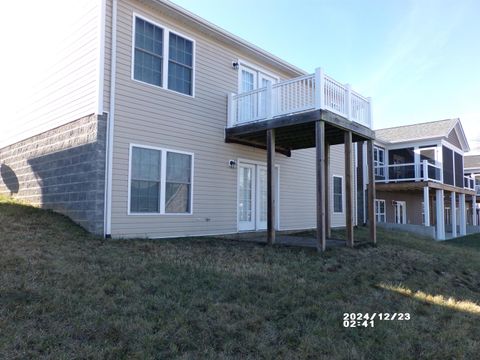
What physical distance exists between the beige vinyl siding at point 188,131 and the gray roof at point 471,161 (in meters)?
27.0

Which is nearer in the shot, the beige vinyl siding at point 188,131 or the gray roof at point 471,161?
the beige vinyl siding at point 188,131

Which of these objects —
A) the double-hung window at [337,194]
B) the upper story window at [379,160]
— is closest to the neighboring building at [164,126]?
the double-hung window at [337,194]

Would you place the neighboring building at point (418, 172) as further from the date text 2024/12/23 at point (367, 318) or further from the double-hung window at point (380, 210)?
the date text 2024/12/23 at point (367, 318)

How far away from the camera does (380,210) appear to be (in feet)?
68.7

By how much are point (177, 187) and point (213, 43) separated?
4.06m

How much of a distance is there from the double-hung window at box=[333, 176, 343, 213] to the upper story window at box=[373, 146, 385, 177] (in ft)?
19.1

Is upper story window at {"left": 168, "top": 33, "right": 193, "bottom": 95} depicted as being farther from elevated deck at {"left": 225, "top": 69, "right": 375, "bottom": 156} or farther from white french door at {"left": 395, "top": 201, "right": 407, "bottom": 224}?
white french door at {"left": 395, "top": 201, "right": 407, "bottom": 224}

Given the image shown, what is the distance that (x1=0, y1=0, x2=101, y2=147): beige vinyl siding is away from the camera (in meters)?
8.12

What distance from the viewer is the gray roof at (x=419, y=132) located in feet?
67.7

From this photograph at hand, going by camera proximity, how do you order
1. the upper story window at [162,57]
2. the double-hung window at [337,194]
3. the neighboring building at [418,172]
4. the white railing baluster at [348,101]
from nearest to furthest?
the upper story window at [162,57] → the white railing baluster at [348,101] → the double-hung window at [337,194] → the neighboring building at [418,172]

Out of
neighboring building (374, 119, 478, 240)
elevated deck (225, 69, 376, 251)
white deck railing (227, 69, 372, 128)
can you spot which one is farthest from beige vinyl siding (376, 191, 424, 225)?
white deck railing (227, 69, 372, 128)

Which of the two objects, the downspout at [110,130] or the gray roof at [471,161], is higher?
the gray roof at [471,161]

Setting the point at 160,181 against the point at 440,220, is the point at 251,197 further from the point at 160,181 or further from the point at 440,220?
the point at 440,220

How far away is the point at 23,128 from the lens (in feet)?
36.4
